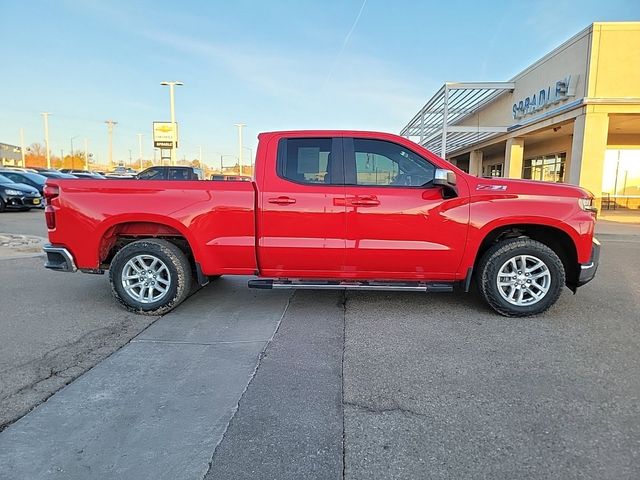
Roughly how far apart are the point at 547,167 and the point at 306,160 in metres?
22.9

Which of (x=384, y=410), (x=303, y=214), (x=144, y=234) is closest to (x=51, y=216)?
(x=144, y=234)

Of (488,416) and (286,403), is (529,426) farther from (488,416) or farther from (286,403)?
(286,403)

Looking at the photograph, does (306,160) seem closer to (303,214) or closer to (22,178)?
(303,214)

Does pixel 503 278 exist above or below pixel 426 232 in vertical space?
below

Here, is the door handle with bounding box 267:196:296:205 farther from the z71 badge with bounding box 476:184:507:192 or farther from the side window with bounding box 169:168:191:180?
the side window with bounding box 169:168:191:180

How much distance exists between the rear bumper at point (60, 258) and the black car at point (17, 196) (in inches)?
560

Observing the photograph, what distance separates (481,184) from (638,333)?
2179 millimetres

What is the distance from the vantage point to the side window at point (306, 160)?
4645 mm

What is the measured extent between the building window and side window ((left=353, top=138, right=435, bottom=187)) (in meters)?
18.4

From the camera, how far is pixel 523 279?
4637 millimetres

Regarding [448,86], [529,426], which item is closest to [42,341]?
[529,426]

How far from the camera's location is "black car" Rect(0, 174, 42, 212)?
623 inches

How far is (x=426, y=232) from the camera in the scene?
450cm

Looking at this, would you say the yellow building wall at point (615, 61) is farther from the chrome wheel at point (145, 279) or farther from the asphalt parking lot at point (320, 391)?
the chrome wheel at point (145, 279)
